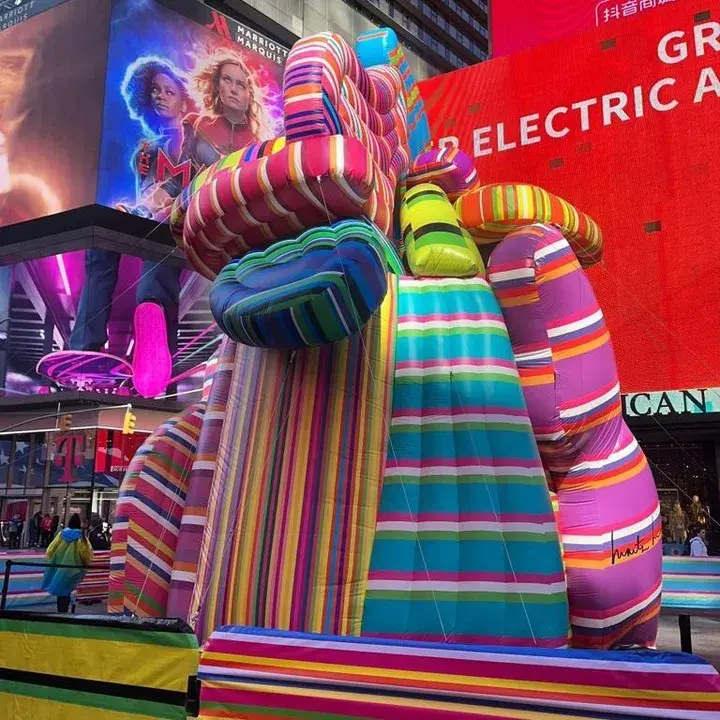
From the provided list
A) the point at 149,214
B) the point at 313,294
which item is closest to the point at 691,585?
the point at 313,294

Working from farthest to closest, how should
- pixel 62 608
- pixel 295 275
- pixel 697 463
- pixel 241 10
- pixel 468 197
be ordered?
pixel 241 10 → pixel 697 463 → pixel 62 608 → pixel 468 197 → pixel 295 275

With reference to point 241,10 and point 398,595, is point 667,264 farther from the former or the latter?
point 241,10

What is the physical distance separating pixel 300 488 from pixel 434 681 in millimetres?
873

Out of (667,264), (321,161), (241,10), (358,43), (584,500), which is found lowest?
(584,500)

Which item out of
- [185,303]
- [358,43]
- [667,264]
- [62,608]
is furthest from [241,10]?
[358,43]

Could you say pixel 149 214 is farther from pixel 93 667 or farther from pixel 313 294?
pixel 313 294

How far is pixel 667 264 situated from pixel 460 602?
1026cm

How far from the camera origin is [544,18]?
1705 centimetres

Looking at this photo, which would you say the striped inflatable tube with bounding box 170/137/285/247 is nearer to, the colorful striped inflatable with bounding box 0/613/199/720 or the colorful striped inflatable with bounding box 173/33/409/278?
the colorful striped inflatable with bounding box 173/33/409/278

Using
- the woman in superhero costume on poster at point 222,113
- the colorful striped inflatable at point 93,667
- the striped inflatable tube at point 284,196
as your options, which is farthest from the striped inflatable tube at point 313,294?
the woman in superhero costume on poster at point 222,113

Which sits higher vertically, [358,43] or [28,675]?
[358,43]

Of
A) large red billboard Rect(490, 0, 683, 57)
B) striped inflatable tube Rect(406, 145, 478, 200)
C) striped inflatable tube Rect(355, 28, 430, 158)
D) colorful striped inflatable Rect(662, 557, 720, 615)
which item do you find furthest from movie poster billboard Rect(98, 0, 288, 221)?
striped inflatable tube Rect(406, 145, 478, 200)

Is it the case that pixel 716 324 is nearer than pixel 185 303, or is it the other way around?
pixel 716 324

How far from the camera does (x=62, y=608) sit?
9258 millimetres
